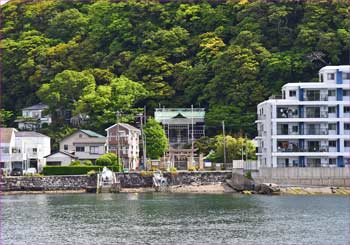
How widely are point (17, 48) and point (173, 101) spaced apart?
912 inches

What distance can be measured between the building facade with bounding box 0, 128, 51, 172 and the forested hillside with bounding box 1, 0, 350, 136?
27.3 feet

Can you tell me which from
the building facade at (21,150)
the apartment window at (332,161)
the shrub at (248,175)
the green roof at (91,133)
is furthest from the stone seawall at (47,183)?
the apartment window at (332,161)

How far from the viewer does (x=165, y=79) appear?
8062cm

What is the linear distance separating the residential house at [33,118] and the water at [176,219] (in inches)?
1164

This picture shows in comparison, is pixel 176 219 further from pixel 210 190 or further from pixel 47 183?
pixel 47 183

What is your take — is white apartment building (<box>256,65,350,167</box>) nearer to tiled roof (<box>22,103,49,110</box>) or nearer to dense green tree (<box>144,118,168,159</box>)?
dense green tree (<box>144,118,168,159</box>)

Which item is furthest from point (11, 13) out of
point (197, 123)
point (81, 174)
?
point (81, 174)

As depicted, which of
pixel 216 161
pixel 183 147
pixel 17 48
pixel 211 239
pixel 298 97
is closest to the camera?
pixel 211 239

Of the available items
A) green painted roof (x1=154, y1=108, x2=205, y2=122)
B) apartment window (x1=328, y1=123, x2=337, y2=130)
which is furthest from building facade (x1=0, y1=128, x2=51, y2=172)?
apartment window (x1=328, y1=123, x2=337, y2=130)

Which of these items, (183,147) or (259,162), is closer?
(259,162)

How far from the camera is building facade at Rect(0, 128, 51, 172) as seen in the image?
64.3m

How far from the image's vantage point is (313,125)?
55406 millimetres

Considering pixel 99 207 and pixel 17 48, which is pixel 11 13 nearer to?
pixel 17 48

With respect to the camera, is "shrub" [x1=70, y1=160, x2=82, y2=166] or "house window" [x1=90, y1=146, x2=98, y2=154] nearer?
"shrub" [x1=70, y1=160, x2=82, y2=166]
